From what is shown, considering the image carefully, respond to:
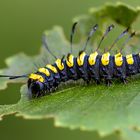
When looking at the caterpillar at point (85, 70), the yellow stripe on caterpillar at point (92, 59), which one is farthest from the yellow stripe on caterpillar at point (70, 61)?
the yellow stripe on caterpillar at point (92, 59)

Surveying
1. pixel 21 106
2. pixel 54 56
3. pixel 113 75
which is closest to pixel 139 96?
pixel 113 75

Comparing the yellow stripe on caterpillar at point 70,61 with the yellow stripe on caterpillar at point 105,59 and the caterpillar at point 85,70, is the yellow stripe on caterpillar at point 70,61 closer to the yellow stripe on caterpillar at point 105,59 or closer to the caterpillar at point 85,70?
the caterpillar at point 85,70

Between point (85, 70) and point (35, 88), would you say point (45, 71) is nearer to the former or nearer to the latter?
point (35, 88)

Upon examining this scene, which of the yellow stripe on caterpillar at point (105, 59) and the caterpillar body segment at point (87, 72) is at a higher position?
the yellow stripe on caterpillar at point (105, 59)

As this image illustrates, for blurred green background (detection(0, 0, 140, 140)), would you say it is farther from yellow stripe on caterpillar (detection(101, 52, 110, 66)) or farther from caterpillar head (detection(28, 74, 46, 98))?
yellow stripe on caterpillar (detection(101, 52, 110, 66))

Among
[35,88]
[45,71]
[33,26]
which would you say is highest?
[33,26]

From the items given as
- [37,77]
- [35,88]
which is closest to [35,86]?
[35,88]
